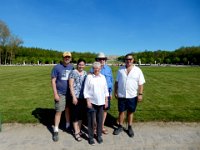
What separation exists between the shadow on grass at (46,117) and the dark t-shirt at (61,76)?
1.19 m

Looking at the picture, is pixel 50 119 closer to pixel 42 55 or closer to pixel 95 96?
pixel 95 96

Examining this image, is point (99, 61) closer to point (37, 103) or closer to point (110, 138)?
point (110, 138)

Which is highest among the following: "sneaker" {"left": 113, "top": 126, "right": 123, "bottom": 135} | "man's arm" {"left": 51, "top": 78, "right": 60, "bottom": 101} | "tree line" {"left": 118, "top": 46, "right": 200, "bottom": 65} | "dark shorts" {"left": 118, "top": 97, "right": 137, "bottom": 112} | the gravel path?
"tree line" {"left": 118, "top": 46, "right": 200, "bottom": 65}

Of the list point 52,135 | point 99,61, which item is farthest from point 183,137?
point 52,135

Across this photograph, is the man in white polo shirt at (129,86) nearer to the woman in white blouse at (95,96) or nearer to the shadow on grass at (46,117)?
the woman in white blouse at (95,96)

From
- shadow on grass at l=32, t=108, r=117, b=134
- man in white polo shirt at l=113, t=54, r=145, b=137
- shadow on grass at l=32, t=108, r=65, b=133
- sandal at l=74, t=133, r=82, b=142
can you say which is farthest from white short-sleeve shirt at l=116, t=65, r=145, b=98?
shadow on grass at l=32, t=108, r=65, b=133

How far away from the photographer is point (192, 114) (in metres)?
8.27

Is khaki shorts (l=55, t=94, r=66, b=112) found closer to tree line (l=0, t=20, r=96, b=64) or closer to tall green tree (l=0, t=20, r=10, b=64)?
tree line (l=0, t=20, r=96, b=64)

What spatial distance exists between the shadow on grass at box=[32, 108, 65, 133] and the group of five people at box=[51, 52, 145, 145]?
0.75 m

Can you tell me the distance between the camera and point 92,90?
5.89 meters

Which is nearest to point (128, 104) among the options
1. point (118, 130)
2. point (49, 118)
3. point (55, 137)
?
point (118, 130)

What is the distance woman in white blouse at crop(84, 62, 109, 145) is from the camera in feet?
19.1

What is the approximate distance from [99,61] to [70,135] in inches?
76.9

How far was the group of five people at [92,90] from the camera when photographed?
5.91 metres
